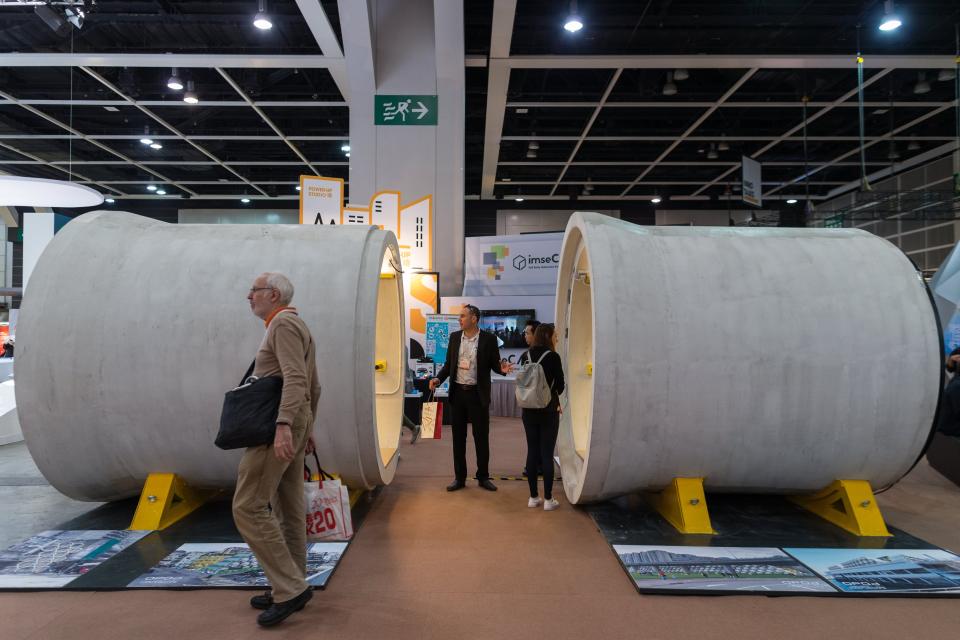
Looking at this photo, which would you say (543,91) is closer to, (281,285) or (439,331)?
(439,331)

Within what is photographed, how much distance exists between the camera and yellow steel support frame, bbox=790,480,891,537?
4.77 metres

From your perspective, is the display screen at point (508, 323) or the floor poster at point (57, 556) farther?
the display screen at point (508, 323)

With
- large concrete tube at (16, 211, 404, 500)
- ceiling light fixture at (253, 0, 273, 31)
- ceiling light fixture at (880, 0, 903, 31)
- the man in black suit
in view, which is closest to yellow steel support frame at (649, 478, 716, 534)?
the man in black suit

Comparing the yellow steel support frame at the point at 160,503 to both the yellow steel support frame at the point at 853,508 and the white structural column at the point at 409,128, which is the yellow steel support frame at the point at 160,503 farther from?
the white structural column at the point at 409,128

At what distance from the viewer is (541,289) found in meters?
12.8

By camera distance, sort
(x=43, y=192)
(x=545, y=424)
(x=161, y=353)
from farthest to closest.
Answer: (x=43, y=192) < (x=545, y=424) < (x=161, y=353)

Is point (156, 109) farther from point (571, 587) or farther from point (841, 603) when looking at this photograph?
point (841, 603)

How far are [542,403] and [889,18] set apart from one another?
897 cm

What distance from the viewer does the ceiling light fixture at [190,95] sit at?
41.7 feet

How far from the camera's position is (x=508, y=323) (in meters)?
12.4

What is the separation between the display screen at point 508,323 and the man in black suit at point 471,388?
19.6ft

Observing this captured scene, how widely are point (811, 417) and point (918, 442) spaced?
882mm

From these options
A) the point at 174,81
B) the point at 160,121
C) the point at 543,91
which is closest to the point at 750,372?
the point at 543,91

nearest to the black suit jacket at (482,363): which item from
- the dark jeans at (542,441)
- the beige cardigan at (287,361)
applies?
the dark jeans at (542,441)
